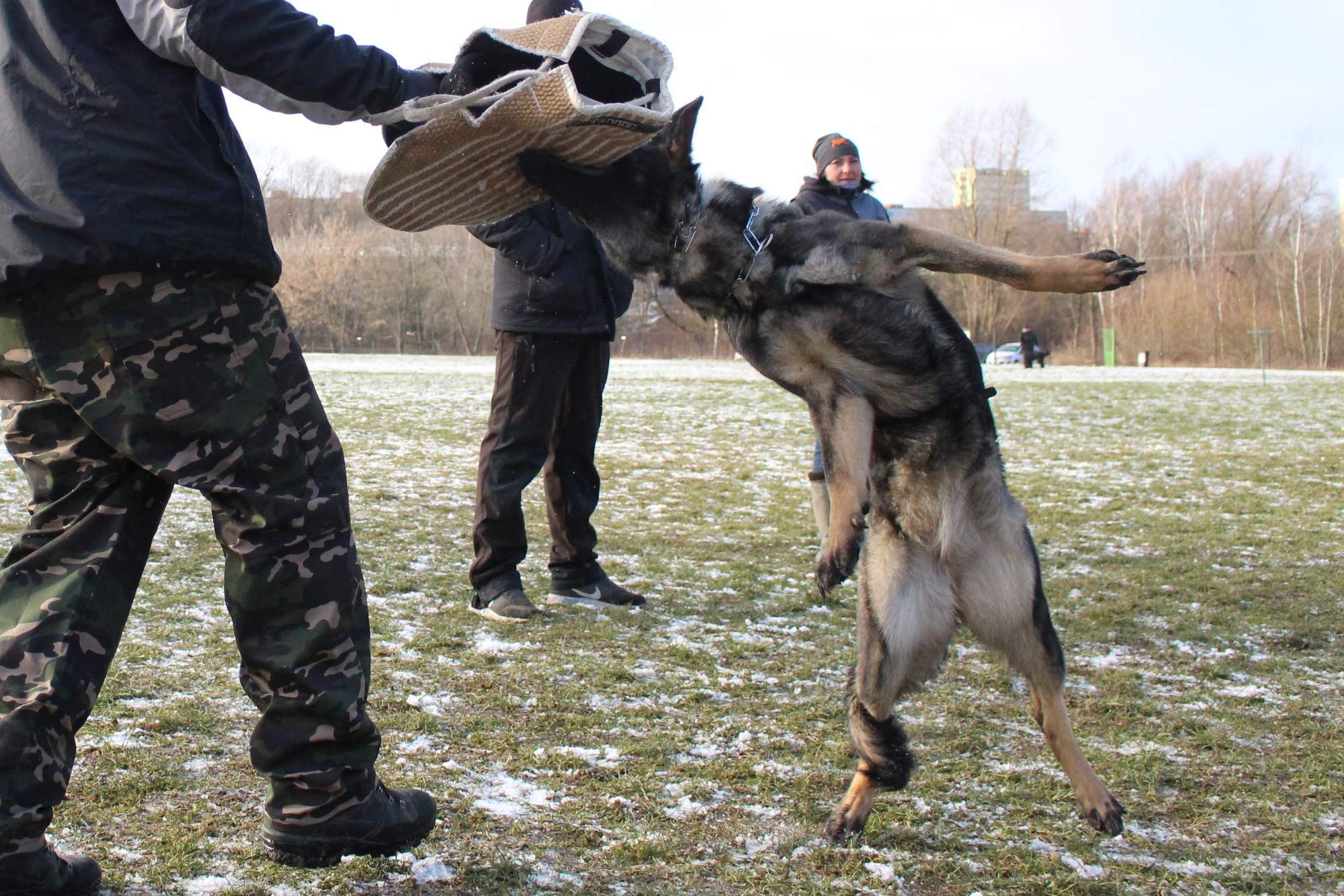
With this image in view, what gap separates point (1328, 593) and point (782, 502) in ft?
11.5

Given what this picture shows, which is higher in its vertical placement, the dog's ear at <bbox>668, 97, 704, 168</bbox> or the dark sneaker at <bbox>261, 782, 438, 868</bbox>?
the dog's ear at <bbox>668, 97, 704, 168</bbox>

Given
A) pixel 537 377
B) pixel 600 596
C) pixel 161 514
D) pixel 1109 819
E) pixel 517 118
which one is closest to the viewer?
pixel 161 514

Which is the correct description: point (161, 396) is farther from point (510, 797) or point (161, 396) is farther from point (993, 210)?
point (993, 210)

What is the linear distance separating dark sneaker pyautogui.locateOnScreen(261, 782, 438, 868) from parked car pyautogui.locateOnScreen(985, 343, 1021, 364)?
46516 millimetres

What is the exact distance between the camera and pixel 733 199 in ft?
9.84

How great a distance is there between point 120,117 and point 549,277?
2.47 metres

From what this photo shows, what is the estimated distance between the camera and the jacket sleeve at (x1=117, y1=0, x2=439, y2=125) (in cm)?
185

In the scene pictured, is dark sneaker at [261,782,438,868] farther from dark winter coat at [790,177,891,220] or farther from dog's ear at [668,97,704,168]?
dark winter coat at [790,177,891,220]

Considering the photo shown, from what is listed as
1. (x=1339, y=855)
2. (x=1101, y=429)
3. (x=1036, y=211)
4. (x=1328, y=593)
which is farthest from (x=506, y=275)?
(x=1036, y=211)

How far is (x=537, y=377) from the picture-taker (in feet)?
14.5

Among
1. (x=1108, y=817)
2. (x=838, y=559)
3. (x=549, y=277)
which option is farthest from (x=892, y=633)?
(x=549, y=277)

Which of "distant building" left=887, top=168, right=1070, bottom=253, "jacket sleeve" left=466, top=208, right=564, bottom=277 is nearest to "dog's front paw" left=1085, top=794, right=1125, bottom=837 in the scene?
"jacket sleeve" left=466, top=208, right=564, bottom=277

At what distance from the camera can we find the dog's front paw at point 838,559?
283 centimetres

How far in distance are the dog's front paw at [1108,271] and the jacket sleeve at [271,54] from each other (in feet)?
6.15
